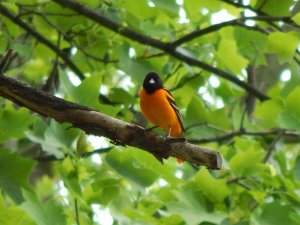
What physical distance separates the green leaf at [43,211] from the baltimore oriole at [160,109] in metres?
0.94

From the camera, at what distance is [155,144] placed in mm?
3072

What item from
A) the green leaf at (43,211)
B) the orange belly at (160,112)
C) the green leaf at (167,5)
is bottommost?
the green leaf at (43,211)

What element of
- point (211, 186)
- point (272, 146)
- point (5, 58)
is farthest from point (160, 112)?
point (5, 58)

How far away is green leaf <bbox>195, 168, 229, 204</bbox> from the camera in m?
4.16

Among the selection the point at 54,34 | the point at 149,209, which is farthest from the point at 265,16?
the point at 54,34

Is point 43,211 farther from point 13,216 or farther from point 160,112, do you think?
point 160,112

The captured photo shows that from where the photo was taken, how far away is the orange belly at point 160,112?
4.37 meters

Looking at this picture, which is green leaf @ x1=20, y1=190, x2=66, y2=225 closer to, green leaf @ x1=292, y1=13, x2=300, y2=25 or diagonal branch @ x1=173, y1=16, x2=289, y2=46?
diagonal branch @ x1=173, y1=16, x2=289, y2=46

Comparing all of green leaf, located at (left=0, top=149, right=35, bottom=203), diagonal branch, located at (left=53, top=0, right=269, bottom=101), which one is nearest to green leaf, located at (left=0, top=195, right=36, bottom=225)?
green leaf, located at (left=0, top=149, right=35, bottom=203)

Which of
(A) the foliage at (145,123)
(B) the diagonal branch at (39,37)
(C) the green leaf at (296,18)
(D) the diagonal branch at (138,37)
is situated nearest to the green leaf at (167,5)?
(A) the foliage at (145,123)

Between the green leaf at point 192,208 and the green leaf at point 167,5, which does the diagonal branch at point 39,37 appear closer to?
the green leaf at point 167,5

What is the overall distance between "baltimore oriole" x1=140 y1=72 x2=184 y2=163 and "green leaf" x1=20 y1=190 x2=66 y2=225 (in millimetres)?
942

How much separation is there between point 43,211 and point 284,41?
1895 mm

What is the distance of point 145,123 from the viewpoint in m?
5.85
